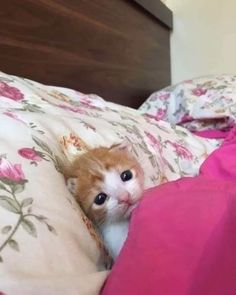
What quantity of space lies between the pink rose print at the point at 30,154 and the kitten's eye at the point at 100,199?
131 millimetres

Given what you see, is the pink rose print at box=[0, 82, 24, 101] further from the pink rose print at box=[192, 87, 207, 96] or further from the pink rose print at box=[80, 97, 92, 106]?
the pink rose print at box=[192, 87, 207, 96]

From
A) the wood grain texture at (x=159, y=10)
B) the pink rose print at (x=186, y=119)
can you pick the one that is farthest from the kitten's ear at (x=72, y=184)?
the wood grain texture at (x=159, y=10)

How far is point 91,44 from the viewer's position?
1.40 meters

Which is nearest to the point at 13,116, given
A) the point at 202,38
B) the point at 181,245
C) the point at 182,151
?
the point at 181,245

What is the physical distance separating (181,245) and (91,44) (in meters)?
1.05

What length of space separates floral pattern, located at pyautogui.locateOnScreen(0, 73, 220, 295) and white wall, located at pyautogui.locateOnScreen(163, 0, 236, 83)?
1.12m

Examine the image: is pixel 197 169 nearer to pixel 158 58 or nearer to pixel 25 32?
pixel 25 32

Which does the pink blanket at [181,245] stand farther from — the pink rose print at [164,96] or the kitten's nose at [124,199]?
the pink rose print at [164,96]

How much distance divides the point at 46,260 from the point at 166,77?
5.93ft

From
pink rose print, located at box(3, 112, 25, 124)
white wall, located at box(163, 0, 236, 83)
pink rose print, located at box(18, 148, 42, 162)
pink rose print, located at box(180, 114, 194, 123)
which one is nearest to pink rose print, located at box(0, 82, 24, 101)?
pink rose print, located at box(3, 112, 25, 124)

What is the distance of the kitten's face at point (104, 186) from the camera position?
0.65 m

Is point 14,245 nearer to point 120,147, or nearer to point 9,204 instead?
point 9,204

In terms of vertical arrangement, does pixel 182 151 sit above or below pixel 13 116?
below

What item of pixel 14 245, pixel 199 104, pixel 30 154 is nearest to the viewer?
pixel 14 245
